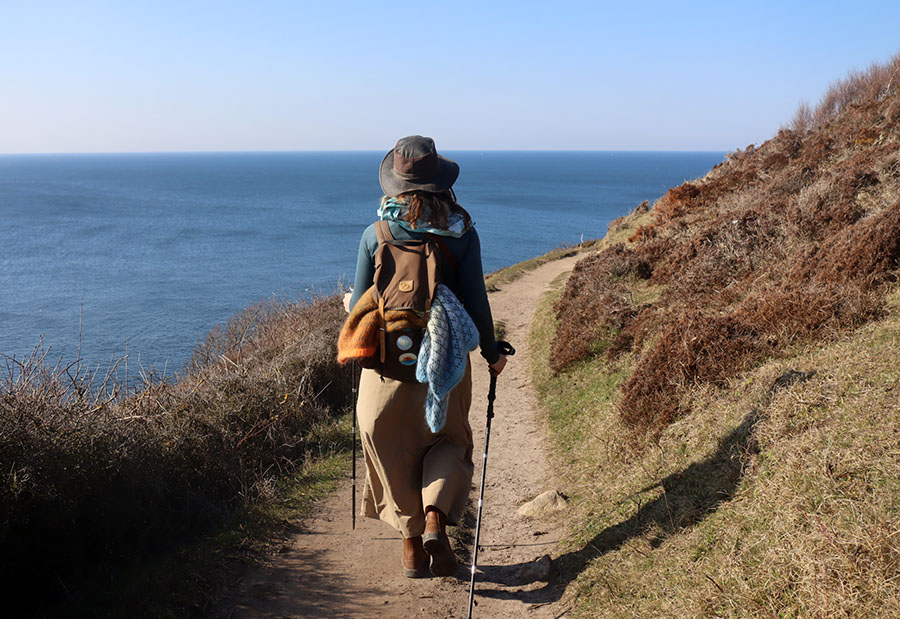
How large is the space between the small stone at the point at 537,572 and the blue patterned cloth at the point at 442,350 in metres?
1.57

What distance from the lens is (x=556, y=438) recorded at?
7.71m

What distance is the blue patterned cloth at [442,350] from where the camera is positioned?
382 cm

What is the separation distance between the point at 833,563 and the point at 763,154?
18785mm

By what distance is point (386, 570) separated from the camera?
503 cm

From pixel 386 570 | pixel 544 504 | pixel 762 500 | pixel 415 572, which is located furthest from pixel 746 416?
pixel 386 570

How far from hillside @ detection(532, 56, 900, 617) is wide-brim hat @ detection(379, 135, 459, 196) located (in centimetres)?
257

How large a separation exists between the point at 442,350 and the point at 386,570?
2075 millimetres

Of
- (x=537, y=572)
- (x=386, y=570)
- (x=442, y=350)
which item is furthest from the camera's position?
(x=386, y=570)

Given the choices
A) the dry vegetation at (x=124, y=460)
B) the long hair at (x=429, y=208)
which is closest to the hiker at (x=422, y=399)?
the long hair at (x=429, y=208)

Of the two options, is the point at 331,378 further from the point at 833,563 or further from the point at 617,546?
the point at 833,563

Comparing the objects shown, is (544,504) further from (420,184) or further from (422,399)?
(420,184)

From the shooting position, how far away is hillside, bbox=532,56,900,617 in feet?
11.6

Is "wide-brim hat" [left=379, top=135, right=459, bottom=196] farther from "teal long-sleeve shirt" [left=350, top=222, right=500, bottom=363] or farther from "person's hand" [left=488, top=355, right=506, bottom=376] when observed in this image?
"person's hand" [left=488, top=355, right=506, bottom=376]

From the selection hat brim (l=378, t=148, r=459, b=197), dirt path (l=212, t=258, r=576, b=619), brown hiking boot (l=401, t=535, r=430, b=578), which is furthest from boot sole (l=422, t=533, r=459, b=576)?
hat brim (l=378, t=148, r=459, b=197)
